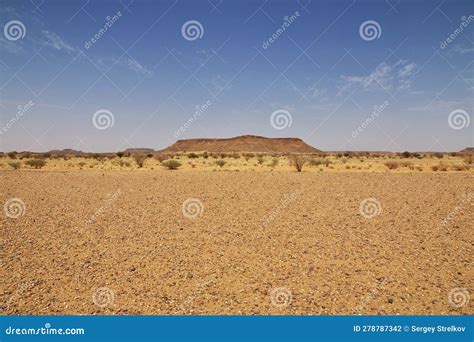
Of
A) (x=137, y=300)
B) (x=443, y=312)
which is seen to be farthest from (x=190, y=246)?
(x=443, y=312)

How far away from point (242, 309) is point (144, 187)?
1400cm

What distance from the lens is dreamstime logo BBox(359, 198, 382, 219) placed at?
11.2m

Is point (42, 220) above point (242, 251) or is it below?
above

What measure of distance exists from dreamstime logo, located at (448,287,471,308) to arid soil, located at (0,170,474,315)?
15 mm

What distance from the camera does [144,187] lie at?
1820 cm

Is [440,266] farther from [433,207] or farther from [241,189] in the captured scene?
[241,189]
